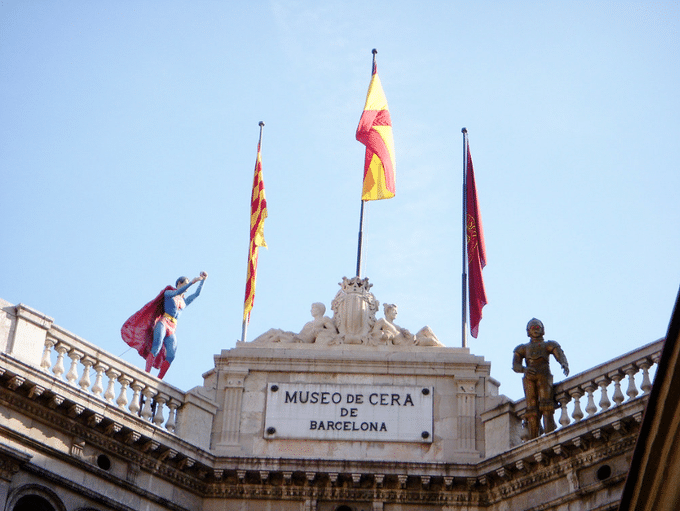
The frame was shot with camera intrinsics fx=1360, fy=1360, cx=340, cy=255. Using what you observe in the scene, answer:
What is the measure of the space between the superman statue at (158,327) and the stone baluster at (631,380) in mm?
8677

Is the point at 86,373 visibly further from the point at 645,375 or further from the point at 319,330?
the point at 645,375

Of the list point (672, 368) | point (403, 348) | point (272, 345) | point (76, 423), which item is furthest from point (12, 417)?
point (672, 368)

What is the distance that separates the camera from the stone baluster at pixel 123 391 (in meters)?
22.6

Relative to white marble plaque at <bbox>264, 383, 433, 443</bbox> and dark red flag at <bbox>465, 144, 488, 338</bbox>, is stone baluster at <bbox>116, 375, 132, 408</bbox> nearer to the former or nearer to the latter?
white marble plaque at <bbox>264, 383, 433, 443</bbox>

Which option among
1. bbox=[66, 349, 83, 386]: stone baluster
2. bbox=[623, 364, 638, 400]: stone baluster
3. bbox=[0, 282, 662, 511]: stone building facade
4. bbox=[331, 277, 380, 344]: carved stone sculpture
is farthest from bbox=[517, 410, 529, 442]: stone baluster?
bbox=[66, 349, 83, 386]: stone baluster

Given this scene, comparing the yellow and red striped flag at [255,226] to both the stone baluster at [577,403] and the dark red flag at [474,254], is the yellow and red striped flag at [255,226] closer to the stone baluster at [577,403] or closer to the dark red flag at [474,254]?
the dark red flag at [474,254]

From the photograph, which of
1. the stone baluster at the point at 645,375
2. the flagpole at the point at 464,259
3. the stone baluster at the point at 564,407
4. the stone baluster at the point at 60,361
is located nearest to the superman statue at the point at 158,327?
the stone baluster at the point at 60,361

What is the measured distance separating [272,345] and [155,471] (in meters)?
3.48

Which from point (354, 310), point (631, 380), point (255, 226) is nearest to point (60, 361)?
point (354, 310)

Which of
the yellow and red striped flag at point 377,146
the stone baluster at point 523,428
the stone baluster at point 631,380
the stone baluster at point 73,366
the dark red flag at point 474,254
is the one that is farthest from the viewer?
the yellow and red striped flag at point 377,146

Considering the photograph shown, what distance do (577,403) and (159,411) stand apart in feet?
23.2

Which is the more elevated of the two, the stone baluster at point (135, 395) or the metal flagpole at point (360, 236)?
the metal flagpole at point (360, 236)

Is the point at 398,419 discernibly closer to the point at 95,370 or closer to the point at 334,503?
the point at 334,503

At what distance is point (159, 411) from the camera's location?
23.3 metres
